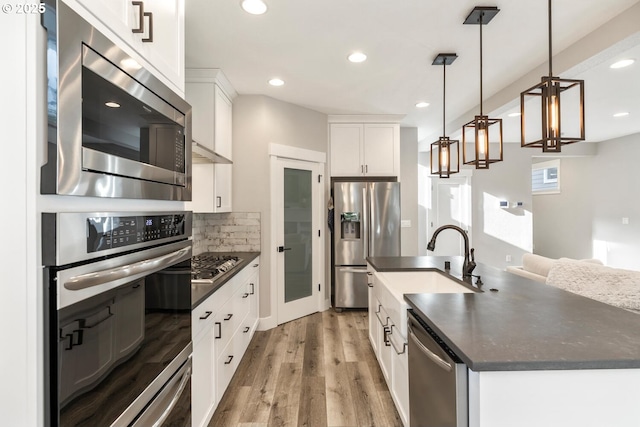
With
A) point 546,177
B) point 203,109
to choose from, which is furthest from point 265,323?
point 546,177

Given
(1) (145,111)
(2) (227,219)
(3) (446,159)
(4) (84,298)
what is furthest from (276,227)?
(4) (84,298)

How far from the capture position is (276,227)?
3.62 meters

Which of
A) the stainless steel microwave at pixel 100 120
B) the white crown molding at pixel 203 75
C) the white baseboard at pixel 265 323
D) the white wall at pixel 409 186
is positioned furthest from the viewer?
the white wall at pixel 409 186

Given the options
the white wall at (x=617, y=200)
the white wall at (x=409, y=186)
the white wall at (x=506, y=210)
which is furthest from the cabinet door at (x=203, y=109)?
the white wall at (x=617, y=200)

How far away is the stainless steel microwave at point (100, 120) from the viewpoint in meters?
0.66

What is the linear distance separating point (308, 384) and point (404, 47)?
9.19 ft

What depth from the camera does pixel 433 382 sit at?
1266 mm

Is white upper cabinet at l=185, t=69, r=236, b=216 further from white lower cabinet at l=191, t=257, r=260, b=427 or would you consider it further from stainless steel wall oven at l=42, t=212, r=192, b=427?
stainless steel wall oven at l=42, t=212, r=192, b=427

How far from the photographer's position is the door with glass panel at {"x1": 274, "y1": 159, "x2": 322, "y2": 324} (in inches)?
146

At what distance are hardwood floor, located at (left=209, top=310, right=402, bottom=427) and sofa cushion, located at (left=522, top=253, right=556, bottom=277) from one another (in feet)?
6.11

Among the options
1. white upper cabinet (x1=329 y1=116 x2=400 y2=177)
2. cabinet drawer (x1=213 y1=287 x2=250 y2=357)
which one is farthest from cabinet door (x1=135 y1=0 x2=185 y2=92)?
white upper cabinet (x1=329 y1=116 x2=400 y2=177)

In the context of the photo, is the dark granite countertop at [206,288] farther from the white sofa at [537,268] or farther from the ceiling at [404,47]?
the white sofa at [537,268]

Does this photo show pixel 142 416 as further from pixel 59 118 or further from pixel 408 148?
pixel 408 148

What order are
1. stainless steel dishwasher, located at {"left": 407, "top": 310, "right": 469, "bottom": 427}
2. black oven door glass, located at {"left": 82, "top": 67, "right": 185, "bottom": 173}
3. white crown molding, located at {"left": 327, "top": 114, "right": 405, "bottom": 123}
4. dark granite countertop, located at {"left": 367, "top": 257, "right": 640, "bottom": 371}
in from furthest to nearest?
white crown molding, located at {"left": 327, "top": 114, "right": 405, "bottom": 123}, stainless steel dishwasher, located at {"left": 407, "top": 310, "right": 469, "bottom": 427}, dark granite countertop, located at {"left": 367, "top": 257, "right": 640, "bottom": 371}, black oven door glass, located at {"left": 82, "top": 67, "right": 185, "bottom": 173}
